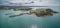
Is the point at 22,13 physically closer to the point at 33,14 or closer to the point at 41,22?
the point at 33,14

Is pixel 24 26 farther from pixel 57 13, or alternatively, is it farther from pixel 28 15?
pixel 57 13

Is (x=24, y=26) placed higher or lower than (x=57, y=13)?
lower

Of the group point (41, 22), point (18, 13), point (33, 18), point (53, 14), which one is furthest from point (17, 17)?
point (53, 14)

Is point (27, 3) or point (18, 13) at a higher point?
point (27, 3)

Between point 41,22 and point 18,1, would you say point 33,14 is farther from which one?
point 18,1

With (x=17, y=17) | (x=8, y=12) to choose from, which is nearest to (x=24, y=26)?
(x=17, y=17)

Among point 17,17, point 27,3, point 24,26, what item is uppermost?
point 27,3
